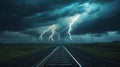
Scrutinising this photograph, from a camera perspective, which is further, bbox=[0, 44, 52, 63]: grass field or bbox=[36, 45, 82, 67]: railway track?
bbox=[0, 44, 52, 63]: grass field

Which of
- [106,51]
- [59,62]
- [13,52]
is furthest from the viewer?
[106,51]

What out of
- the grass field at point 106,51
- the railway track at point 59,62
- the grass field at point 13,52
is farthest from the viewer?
the grass field at point 106,51

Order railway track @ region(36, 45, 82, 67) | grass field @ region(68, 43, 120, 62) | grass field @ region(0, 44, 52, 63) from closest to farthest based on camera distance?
railway track @ region(36, 45, 82, 67), grass field @ region(0, 44, 52, 63), grass field @ region(68, 43, 120, 62)

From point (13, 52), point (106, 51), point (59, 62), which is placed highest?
point (13, 52)

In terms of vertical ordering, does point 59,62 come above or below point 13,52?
below

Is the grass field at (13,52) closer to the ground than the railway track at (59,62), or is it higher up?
higher up

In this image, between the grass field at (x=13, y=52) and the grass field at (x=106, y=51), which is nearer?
the grass field at (x=13, y=52)

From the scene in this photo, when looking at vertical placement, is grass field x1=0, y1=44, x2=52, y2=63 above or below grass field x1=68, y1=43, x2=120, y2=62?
above

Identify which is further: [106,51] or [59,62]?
[106,51]

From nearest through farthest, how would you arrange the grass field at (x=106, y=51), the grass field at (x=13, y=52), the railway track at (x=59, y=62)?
the railway track at (x=59, y=62) → the grass field at (x=13, y=52) → the grass field at (x=106, y=51)

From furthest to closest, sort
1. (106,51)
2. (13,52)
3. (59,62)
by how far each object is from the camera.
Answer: (106,51)
(13,52)
(59,62)

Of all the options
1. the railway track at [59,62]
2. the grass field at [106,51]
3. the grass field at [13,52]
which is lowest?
the grass field at [106,51]

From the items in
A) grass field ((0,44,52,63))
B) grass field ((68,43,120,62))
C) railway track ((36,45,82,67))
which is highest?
grass field ((0,44,52,63))

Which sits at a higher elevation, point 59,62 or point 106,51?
point 59,62
